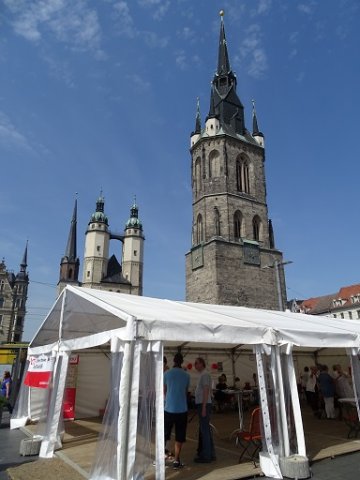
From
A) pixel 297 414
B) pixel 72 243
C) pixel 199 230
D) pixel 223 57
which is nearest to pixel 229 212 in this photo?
pixel 199 230

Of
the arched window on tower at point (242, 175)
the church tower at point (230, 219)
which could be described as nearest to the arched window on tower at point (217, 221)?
the church tower at point (230, 219)

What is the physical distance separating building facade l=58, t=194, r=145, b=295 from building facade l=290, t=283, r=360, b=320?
28.1m

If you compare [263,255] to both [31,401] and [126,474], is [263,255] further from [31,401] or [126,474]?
[126,474]

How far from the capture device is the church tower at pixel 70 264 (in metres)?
63.1

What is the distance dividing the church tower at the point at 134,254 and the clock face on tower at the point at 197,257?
1271 inches

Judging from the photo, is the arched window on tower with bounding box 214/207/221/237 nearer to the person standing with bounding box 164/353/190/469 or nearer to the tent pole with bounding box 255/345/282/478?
the tent pole with bounding box 255/345/282/478

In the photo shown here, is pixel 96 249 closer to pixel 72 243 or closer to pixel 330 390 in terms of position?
pixel 72 243

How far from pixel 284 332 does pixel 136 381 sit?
2.69 metres

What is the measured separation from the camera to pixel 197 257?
3033 centimetres

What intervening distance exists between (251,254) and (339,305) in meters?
30.7

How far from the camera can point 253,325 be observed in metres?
5.85

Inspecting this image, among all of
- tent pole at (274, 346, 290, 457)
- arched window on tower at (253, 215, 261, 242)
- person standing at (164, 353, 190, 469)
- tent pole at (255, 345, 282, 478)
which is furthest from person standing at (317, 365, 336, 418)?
arched window on tower at (253, 215, 261, 242)

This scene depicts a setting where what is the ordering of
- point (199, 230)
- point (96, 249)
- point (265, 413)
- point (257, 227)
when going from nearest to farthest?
point (265, 413) < point (199, 230) < point (257, 227) < point (96, 249)

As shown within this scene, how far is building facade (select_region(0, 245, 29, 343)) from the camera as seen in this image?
53312 mm
